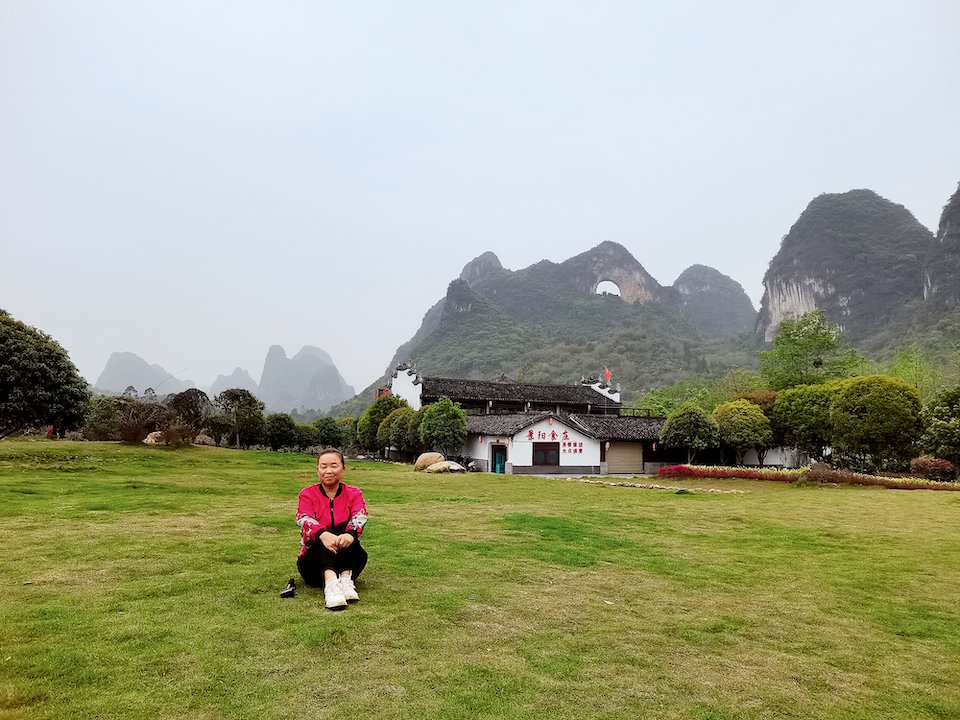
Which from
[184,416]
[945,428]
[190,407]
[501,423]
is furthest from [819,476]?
[190,407]

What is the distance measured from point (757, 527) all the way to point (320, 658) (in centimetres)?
974

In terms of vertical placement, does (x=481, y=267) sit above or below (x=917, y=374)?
above

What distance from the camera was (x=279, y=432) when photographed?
41.3m

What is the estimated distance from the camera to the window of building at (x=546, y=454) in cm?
3409

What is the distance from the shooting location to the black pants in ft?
18.1

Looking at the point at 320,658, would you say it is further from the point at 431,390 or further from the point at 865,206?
the point at 865,206

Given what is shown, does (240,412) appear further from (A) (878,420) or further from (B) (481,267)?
(B) (481,267)

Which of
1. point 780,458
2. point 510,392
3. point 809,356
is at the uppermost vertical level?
point 809,356

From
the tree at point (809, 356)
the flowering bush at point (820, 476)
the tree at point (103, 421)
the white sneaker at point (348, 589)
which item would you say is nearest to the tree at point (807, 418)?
the flowering bush at point (820, 476)

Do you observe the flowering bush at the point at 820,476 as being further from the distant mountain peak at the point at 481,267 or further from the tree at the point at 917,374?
the distant mountain peak at the point at 481,267

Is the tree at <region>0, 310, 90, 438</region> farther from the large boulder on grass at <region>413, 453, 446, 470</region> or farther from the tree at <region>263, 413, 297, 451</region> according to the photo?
the tree at <region>263, 413, 297, 451</region>

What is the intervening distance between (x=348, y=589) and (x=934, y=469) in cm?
2639

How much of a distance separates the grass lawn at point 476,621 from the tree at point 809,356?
36.1 meters

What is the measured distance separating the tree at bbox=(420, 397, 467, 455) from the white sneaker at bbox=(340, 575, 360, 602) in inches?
1125
